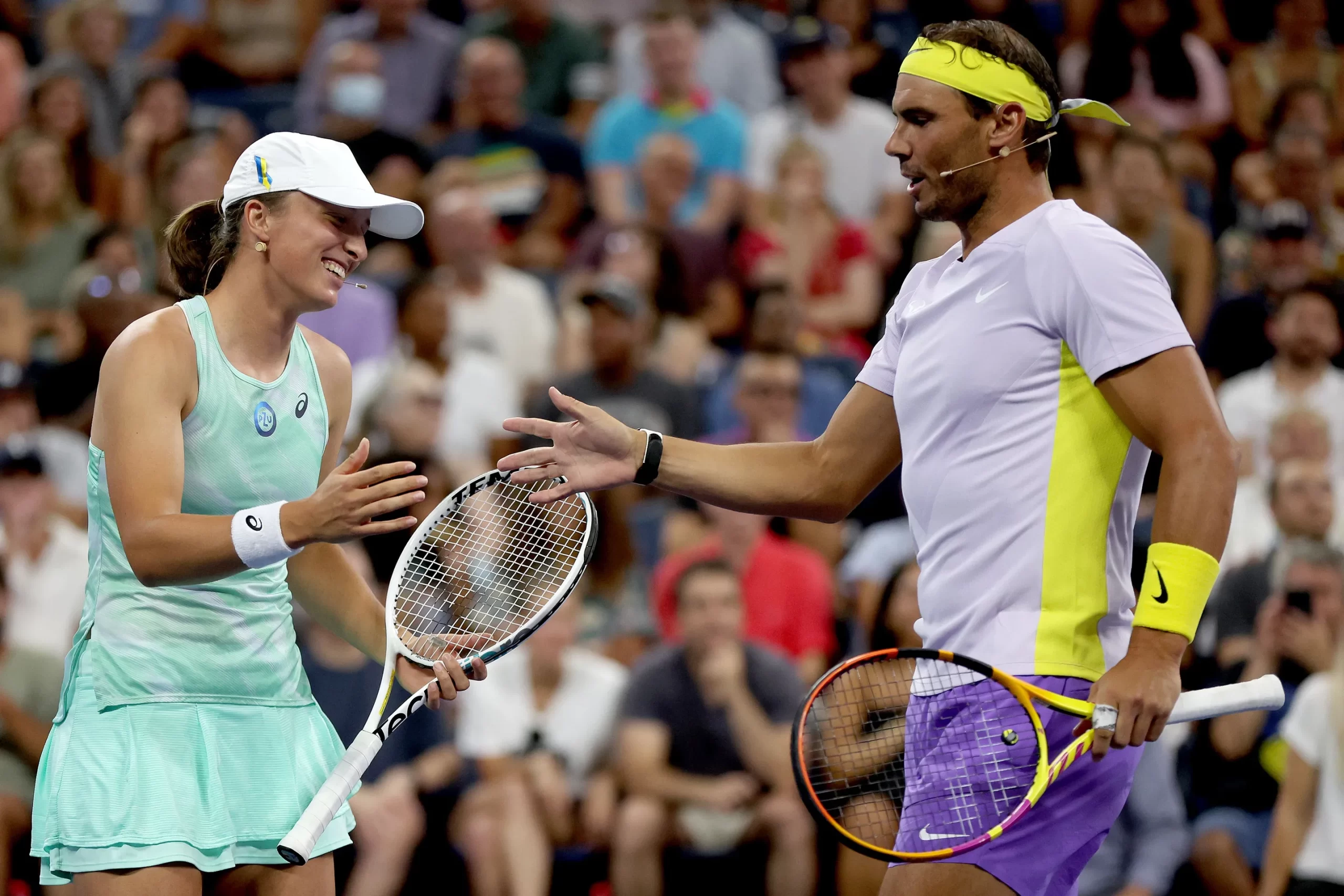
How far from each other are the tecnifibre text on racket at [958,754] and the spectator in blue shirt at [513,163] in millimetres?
6419

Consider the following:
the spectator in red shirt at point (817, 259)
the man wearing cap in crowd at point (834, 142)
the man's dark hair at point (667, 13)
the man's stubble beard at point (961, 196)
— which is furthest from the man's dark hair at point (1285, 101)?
the man's stubble beard at point (961, 196)

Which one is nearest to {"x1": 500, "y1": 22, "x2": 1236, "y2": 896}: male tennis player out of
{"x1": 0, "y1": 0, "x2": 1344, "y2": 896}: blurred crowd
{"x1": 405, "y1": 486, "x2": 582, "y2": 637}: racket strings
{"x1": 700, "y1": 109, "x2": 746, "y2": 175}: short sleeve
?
{"x1": 405, "y1": 486, "x2": 582, "y2": 637}: racket strings

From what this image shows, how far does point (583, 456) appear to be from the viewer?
3.54 meters

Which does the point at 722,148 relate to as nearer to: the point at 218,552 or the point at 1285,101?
the point at 1285,101

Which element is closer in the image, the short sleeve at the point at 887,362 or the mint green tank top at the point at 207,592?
the mint green tank top at the point at 207,592

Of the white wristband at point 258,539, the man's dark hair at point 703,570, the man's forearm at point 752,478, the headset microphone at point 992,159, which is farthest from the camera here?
the man's dark hair at point 703,570

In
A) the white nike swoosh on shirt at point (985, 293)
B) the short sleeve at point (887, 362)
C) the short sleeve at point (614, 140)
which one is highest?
the white nike swoosh on shirt at point (985, 293)

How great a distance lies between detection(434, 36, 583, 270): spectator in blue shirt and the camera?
31.0 ft

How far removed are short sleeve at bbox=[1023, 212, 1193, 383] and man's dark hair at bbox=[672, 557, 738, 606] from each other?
11.7 ft

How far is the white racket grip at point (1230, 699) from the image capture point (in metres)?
2.97

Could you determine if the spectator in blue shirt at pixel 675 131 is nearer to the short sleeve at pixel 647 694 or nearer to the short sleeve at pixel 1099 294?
the short sleeve at pixel 647 694

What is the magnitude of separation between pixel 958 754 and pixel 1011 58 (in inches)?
53.2

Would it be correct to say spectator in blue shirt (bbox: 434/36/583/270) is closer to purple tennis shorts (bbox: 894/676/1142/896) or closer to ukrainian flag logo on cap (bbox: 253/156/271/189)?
ukrainian flag logo on cap (bbox: 253/156/271/189)

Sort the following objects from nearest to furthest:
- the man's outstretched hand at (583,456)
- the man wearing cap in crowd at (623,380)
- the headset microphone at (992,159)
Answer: the headset microphone at (992,159), the man's outstretched hand at (583,456), the man wearing cap in crowd at (623,380)
